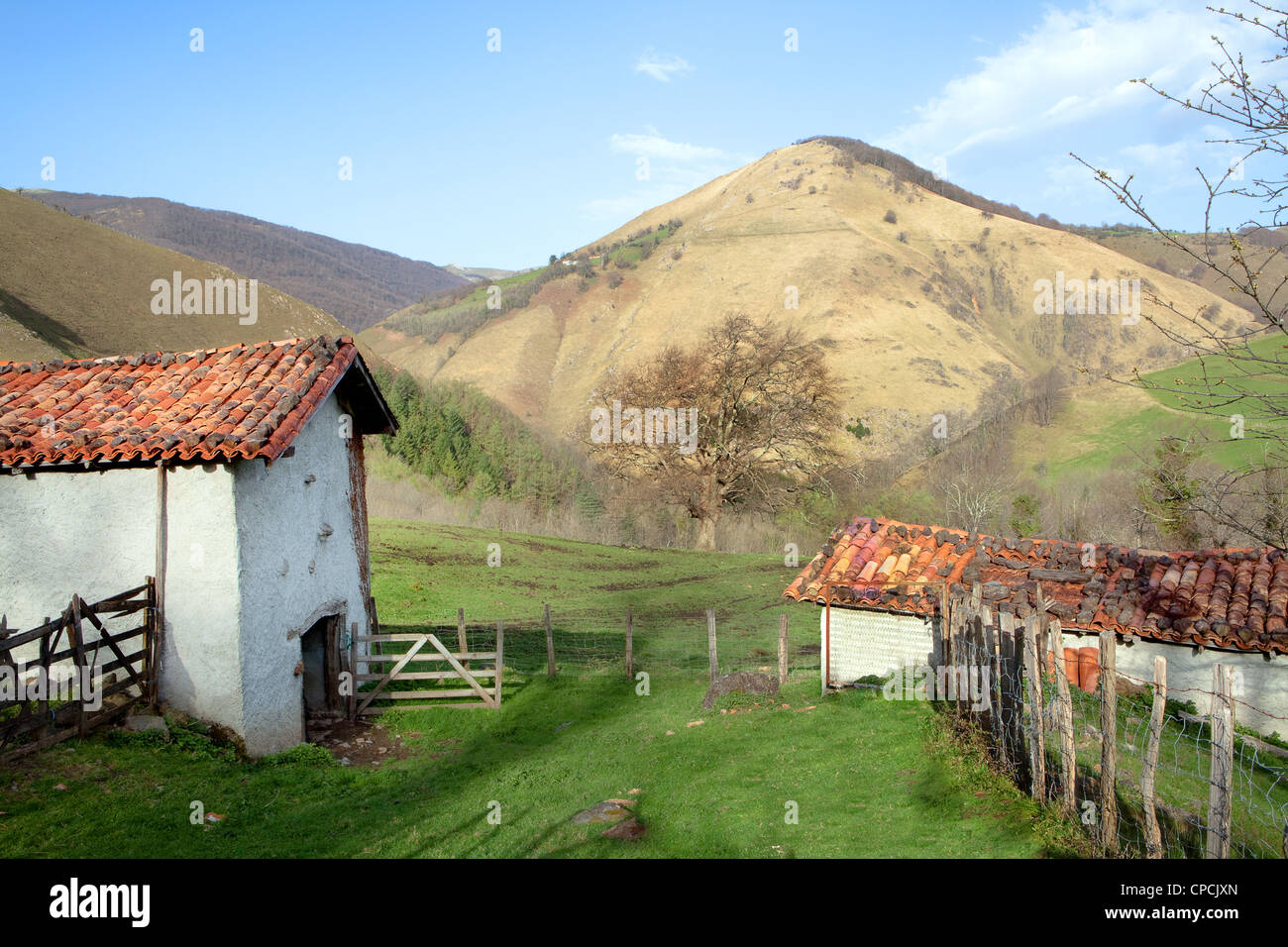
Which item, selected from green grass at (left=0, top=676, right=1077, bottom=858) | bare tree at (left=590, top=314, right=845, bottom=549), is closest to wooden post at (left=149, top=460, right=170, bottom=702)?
green grass at (left=0, top=676, right=1077, bottom=858)

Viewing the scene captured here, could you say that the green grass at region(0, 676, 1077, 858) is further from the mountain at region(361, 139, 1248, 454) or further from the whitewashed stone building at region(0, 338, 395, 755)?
the mountain at region(361, 139, 1248, 454)

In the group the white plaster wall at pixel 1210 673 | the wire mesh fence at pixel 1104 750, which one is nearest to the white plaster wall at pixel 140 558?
the wire mesh fence at pixel 1104 750

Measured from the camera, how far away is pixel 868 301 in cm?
9338

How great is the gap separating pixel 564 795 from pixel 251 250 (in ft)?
594

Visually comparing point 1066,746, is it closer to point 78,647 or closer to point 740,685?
point 740,685

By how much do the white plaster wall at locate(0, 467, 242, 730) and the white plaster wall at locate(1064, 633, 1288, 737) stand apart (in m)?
14.7

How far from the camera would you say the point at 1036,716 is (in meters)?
8.45

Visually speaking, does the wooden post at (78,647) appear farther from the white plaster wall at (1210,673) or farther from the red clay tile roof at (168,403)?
the white plaster wall at (1210,673)

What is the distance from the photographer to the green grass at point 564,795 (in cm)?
844

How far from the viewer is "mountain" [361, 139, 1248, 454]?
8419cm

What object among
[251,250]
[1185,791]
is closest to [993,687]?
[1185,791]

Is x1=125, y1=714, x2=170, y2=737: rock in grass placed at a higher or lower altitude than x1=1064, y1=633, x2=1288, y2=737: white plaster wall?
higher

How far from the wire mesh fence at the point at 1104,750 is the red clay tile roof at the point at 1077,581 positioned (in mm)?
2721
